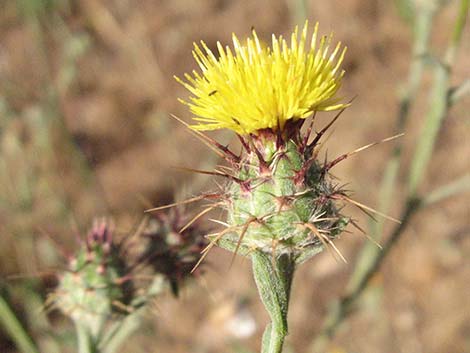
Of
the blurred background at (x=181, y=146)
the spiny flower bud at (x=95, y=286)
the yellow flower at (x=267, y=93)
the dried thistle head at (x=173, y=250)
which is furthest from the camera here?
the blurred background at (x=181, y=146)

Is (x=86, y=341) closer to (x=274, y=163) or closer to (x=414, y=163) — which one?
(x=274, y=163)

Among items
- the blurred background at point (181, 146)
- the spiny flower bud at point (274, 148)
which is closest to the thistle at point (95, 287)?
the spiny flower bud at point (274, 148)

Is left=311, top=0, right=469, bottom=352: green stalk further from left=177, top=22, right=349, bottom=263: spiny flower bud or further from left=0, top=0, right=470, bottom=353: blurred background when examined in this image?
left=0, top=0, right=470, bottom=353: blurred background

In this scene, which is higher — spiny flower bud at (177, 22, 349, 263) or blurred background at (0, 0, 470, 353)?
blurred background at (0, 0, 470, 353)

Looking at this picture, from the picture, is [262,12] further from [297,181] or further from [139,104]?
[297,181]

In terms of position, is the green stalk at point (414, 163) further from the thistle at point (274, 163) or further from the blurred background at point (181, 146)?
the blurred background at point (181, 146)

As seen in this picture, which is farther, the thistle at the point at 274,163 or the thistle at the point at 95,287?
the thistle at the point at 95,287

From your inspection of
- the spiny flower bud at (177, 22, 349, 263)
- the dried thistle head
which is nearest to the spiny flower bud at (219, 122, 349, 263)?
the spiny flower bud at (177, 22, 349, 263)
